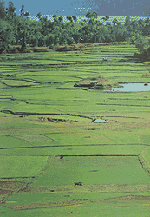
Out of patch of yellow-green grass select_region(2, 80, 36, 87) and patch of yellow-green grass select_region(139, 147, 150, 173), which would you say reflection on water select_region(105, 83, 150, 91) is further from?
patch of yellow-green grass select_region(139, 147, 150, 173)

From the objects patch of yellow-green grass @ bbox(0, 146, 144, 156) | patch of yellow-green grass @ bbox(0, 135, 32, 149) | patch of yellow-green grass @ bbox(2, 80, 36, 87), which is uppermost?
patch of yellow-green grass @ bbox(0, 146, 144, 156)

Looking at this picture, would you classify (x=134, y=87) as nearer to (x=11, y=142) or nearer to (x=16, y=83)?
(x=16, y=83)

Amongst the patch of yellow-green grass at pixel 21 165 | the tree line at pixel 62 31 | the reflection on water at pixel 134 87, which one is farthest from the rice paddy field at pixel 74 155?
the tree line at pixel 62 31

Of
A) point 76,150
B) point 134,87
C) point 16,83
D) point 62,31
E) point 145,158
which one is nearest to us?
point 145,158

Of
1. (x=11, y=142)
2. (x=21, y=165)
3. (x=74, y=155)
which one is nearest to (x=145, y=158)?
(x=74, y=155)

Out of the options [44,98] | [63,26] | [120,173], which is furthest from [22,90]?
[63,26]

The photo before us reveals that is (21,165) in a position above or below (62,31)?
below

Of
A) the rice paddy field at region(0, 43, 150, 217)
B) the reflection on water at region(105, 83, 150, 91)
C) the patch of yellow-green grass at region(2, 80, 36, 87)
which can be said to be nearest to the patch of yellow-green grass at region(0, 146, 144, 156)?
the rice paddy field at region(0, 43, 150, 217)
